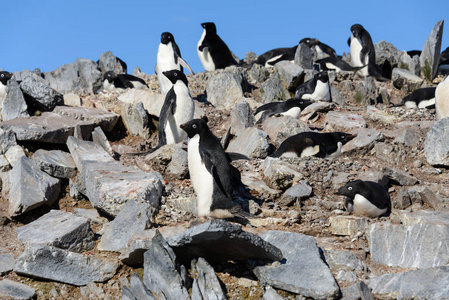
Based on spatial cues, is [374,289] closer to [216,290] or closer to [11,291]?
[216,290]

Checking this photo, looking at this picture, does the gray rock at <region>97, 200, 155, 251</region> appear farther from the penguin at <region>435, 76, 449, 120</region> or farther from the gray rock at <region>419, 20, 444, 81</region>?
the gray rock at <region>419, 20, 444, 81</region>

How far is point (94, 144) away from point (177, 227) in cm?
277

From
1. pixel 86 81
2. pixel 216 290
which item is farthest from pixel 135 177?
pixel 86 81

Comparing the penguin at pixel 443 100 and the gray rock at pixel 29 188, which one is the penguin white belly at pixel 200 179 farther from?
the penguin at pixel 443 100

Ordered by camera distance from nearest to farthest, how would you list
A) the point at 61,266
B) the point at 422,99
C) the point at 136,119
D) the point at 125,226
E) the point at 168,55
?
the point at 61,266 → the point at 125,226 → the point at 136,119 → the point at 422,99 → the point at 168,55

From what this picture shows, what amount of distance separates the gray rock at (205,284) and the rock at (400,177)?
357 centimetres

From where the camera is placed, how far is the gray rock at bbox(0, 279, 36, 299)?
15.4 ft

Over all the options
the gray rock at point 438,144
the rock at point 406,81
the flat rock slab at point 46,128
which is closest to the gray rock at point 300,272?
the gray rock at point 438,144

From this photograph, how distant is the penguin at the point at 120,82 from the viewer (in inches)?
527

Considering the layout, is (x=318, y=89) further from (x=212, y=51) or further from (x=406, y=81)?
(x=212, y=51)

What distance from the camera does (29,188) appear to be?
21.2ft

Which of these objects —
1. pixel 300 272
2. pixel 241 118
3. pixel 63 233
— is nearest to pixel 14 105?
pixel 241 118

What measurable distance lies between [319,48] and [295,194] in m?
13.0

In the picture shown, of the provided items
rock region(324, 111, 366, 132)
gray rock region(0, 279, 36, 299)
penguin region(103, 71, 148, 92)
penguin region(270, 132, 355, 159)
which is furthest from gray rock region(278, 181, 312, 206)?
penguin region(103, 71, 148, 92)
